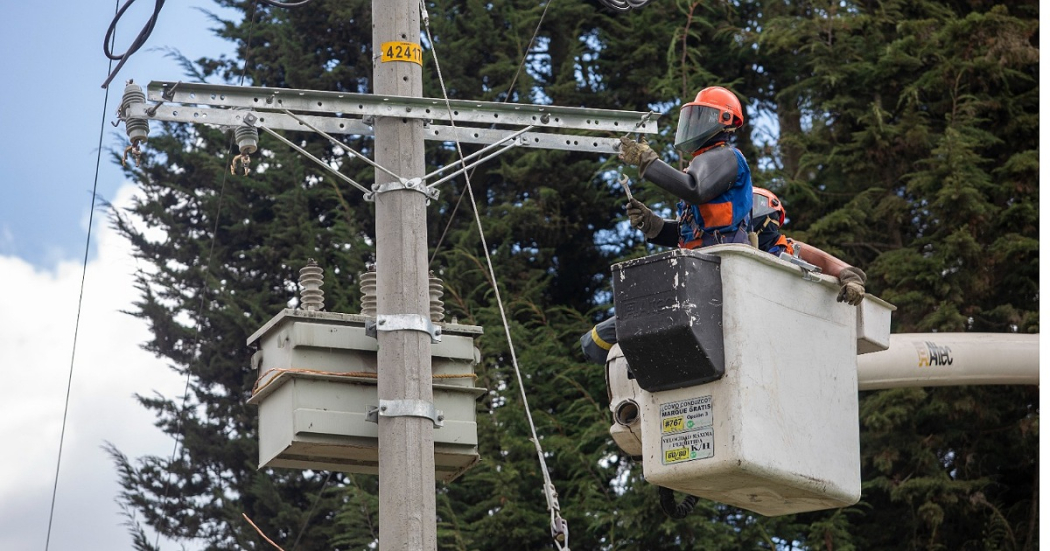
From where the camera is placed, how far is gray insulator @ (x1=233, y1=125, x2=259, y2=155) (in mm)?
9578

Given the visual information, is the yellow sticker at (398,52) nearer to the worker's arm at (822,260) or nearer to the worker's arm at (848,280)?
the worker's arm at (822,260)

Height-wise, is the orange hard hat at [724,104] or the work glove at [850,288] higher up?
the orange hard hat at [724,104]

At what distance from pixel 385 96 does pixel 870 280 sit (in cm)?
815

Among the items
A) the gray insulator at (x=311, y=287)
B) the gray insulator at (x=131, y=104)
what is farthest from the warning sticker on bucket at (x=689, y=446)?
the gray insulator at (x=131, y=104)

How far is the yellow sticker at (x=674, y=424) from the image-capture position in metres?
8.34

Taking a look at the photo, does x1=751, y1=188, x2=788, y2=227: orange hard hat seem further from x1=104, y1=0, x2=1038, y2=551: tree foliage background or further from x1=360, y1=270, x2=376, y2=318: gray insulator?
x1=104, y1=0, x2=1038, y2=551: tree foliage background

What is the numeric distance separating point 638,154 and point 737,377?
119cm

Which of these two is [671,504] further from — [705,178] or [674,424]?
[705,178]

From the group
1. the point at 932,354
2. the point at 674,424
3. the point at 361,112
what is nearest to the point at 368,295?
the point at 361,112

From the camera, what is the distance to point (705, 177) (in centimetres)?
880

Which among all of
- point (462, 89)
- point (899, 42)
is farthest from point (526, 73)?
point (899, 42)

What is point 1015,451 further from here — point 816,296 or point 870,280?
point 816,296

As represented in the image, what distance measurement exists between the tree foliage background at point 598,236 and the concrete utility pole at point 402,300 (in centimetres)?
607

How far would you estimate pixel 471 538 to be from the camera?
1656 centimetres
